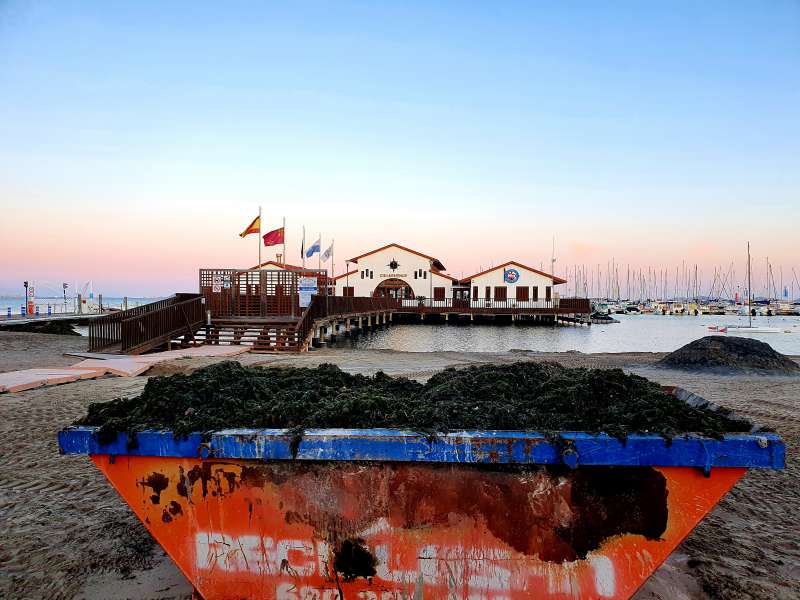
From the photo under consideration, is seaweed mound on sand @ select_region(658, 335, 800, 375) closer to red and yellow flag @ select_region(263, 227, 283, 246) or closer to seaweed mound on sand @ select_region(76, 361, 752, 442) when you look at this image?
seaweed mound on sand @ select_region(76, 361, 752, 442)

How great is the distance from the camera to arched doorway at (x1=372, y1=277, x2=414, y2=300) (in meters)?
59.8

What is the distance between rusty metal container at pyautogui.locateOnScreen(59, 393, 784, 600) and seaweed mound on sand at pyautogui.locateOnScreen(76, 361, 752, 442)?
13 centimetres

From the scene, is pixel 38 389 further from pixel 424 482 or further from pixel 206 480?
pixel 424 482

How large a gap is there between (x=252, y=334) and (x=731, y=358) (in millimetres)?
16074

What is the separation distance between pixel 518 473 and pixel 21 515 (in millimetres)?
4045

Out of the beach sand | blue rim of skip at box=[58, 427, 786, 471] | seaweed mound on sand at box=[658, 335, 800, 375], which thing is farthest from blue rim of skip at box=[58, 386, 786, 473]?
seaweed mound on sand at box=[658, 335, 800, 375]

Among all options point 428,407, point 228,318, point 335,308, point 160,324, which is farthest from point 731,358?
point 335,308

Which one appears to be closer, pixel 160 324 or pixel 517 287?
pixel 160 324

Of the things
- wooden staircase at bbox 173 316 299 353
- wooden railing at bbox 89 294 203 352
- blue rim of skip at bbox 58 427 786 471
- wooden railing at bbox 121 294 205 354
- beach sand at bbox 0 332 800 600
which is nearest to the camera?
blue rim of skip at bbox 58 427 786 471

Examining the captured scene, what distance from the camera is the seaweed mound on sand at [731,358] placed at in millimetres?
14828

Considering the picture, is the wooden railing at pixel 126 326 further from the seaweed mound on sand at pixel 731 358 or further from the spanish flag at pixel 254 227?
the seaweed mound on sand at pixel 731 358

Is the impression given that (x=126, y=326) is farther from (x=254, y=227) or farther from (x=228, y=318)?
(x=254, y=227)

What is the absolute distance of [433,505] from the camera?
2.60 m

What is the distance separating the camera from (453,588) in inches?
103
